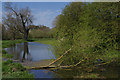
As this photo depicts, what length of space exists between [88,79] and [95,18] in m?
2.53

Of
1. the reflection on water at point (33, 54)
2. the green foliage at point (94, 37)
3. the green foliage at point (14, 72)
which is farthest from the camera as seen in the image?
the reflection on water at point (33, 54)

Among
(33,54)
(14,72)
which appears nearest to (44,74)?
(14,72)

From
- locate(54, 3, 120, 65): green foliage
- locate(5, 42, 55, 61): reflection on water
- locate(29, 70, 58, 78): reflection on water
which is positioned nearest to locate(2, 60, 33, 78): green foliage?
locate(29, 70, 58, 78): reflection on water

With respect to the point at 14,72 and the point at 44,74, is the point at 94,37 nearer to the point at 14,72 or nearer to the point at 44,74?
the point at 44,74

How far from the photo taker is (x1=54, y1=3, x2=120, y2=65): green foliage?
464 cm

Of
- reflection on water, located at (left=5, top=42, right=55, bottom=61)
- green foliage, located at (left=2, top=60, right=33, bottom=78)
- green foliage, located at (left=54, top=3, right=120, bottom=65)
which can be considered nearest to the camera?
green foliage, located at (left=2, top=60, right=33, bottom=78)

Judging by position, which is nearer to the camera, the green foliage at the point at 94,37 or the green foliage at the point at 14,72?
the green foliage at the point at 14,72

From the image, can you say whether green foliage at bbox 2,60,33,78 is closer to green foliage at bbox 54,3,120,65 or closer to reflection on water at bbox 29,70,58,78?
reflection on water at bbox 29,70,58,78

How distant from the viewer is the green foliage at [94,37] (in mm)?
4645

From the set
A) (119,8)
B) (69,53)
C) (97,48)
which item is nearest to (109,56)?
(97,48)

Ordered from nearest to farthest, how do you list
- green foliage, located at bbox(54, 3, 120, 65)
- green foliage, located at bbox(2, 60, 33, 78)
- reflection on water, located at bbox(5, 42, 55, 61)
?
green foliage, located at bbox(2, 60, 33, 78) < green foliage, located at bbox(54, 3, 120, 65) < reflection on water, located at bbox(5, 42, 55, 61)

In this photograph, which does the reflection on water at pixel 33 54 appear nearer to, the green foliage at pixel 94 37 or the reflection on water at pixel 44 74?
the reflection on water at pixel 44 74

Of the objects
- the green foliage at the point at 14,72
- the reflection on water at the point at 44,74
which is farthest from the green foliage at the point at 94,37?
the green foliage at the point at 14,72

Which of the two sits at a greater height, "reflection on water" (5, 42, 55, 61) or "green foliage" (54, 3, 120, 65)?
"green foliage" (54, 3, 120, 65)
